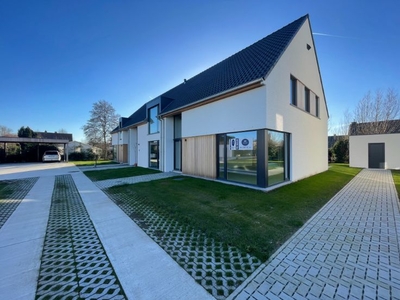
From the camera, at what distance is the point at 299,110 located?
937cm

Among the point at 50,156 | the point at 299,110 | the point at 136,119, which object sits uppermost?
the point at 136,119

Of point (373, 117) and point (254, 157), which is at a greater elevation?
point (373, 117)

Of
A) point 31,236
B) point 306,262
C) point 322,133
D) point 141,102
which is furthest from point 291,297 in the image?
point 141,102

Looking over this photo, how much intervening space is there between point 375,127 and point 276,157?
2327 cm

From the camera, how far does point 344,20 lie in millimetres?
9898

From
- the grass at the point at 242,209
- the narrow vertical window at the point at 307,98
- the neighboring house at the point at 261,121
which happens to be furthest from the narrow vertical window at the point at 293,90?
the grass at the point at 242,209

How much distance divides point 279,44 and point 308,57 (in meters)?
3.36

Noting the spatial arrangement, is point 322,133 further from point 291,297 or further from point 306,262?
point 291,297

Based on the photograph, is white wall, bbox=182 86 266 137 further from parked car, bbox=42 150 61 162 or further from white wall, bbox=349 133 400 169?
parked car, bbox=42 150 61 162

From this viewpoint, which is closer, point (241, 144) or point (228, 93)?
point (241, 144)

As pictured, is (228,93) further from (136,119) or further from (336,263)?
(136,119)

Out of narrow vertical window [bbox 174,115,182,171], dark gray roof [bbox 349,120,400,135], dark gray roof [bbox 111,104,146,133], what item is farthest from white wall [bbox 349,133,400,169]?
dark gray roof [bbox 111,104,146,133]

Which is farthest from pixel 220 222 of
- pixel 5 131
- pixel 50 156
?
pixel 5 131

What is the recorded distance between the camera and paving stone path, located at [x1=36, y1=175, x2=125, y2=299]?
6.60 feet
